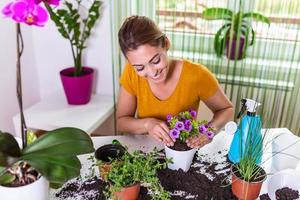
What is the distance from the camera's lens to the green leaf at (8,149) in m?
0.82

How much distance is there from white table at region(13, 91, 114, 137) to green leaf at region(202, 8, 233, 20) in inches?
33.6

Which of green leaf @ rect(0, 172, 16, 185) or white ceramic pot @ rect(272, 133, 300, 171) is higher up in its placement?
green leaf @ rect(0, 172, 16, 185)

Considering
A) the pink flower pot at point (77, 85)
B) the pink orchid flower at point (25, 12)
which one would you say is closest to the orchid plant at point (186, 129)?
the pink orchid flower at point (25, 12)

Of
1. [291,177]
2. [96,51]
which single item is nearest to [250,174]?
[291,177]

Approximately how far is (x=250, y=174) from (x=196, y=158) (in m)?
0.27

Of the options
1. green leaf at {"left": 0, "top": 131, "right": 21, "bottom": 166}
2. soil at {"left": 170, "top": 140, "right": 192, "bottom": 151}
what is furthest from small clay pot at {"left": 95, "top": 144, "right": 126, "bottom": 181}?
green leaf at {"left": 0, "top": 131, "right": 21, "bottom": 166}

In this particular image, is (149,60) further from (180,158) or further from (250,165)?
(250,165)

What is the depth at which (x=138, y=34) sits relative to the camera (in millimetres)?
1296

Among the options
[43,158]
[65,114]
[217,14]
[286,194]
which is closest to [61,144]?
[43,158]

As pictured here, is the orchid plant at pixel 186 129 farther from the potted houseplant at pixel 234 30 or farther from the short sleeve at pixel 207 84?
the potted houseplant at pixel 234 30

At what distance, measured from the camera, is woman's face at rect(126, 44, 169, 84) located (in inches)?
51.2

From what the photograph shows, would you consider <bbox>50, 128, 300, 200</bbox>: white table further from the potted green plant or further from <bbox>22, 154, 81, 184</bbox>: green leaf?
<bbox>22, 154, 81, 184</bbox>: green leaf

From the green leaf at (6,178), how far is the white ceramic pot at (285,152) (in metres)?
0.86

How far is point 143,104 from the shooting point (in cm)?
157
